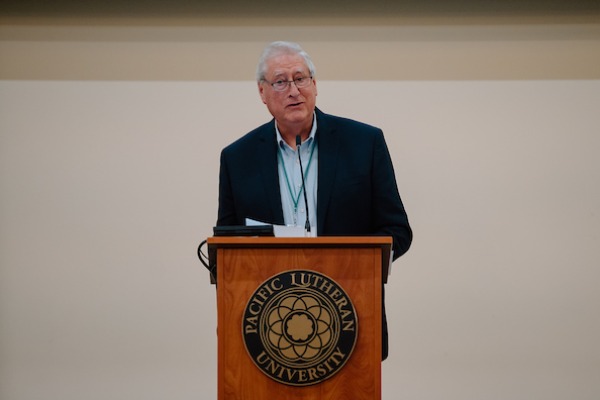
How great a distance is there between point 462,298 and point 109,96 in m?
2.03

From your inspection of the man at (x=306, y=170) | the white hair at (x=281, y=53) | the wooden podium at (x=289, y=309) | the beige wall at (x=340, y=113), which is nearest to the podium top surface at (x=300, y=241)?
the wooden podium at (x=289, y=309)

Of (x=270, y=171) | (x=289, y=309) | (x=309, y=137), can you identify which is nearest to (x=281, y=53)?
(x=309, y=137)

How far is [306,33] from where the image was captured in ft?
14.5

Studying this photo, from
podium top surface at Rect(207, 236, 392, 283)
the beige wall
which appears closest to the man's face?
podium top surface at Rect(207, 236, 392, 283)

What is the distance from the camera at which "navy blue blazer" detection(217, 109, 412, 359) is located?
2.80 m

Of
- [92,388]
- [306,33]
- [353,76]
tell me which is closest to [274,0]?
[306,33]

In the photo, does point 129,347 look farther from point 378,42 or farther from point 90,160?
point 378,42

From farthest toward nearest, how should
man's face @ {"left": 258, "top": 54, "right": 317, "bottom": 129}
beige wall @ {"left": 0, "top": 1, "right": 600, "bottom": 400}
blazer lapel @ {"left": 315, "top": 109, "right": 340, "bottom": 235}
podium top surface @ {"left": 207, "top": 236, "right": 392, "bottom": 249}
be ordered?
beige wall @ {"left": 0, "top": 1, "right": 600, "bottom": 400}, man's face @ {"left": 258, "top": 54, "right": 317, "bottom": 129}, blazer lapel @ {"left": 315, "top": 109, "right": 340, "bottom": 235}, podium top surface @ {"left": 207, "top": 236, "right": 392, "bottom": 249}

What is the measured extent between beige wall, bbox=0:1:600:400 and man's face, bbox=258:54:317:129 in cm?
144

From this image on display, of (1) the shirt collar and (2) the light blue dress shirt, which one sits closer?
(2) the light blue dress shirt

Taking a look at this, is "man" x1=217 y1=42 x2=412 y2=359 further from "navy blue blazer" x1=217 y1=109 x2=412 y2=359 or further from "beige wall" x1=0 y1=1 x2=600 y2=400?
"beige wall" x1=0 y1=1 x2=600 y2=400

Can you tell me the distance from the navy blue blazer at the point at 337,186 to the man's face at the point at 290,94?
0.08m

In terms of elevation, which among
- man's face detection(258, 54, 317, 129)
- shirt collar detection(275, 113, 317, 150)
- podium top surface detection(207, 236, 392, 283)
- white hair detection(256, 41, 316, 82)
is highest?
white hair detection(256, 41, 316, 82)

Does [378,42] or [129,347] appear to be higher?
[378,42]
